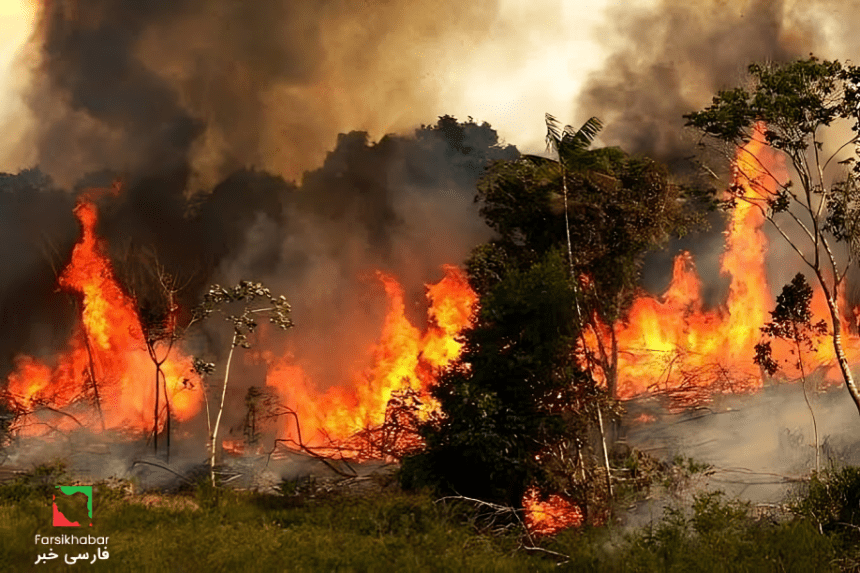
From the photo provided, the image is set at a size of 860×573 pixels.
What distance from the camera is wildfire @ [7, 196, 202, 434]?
23.2m

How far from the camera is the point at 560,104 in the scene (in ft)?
84.6

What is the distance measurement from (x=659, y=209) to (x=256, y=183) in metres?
14.1

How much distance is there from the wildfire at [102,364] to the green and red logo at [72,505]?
6.69m

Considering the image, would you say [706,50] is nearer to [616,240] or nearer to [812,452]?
[616,240]

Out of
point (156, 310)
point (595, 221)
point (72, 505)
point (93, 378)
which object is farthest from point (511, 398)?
point (93, 378)

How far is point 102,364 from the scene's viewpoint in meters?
23.9

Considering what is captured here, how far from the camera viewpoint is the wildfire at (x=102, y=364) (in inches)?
914

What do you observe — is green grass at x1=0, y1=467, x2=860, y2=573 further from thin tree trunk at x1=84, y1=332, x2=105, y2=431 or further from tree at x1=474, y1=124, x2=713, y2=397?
thin tree trunk at x1=84, y1=332, x2=105, y2=431

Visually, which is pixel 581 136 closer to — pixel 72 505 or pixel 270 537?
pixel 270 537

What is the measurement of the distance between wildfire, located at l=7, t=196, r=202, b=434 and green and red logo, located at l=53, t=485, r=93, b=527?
21.9ft

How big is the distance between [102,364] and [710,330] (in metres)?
21.0

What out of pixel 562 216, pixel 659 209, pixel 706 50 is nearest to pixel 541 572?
pixel 562 216

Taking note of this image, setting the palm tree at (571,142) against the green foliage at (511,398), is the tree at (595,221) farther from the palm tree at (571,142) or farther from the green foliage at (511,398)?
the green foliage at (511,398)

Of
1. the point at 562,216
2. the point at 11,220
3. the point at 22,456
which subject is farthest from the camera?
the point at 11,220
